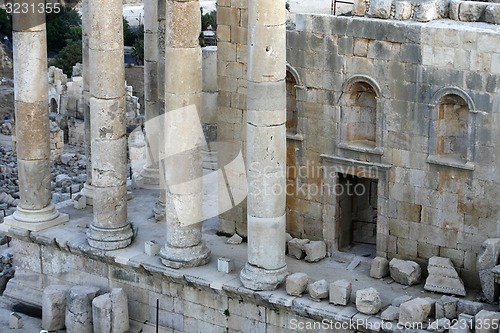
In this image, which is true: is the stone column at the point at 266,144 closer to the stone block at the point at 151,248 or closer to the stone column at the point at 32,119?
the stone block at the point at 151,248

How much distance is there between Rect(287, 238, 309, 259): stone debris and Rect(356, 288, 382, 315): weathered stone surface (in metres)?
2.83

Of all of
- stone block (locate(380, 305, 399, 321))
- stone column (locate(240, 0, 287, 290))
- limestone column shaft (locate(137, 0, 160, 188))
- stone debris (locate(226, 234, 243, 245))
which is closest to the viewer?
stone block (locate(380, 305, 399, 321))

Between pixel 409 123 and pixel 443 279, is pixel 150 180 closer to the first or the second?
pixel 409 123

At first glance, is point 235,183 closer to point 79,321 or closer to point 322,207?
point 322,207

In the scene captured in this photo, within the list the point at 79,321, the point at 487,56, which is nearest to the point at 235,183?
the point at 79,321

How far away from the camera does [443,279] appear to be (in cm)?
2367

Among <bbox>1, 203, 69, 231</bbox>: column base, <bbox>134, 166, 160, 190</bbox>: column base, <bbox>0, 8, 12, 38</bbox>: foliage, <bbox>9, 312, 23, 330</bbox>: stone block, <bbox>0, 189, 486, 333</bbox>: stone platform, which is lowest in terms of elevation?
<bbox>9, 312, 23, 330</bbox>: stone block

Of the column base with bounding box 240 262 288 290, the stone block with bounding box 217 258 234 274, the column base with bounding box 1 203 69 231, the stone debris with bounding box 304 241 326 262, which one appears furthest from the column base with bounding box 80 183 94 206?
the column base with bounding box 240 262 288 290

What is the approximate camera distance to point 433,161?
942 inches

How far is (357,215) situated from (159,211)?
445cm

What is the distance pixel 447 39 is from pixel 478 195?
2.94 metres

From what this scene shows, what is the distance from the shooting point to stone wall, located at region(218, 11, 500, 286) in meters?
23.3

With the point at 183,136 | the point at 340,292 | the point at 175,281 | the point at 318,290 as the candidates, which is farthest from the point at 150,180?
the point at 340,292

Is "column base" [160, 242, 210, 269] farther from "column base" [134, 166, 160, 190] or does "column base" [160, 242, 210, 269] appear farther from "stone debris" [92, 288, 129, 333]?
"column base" [134, 166, 160, 190]
